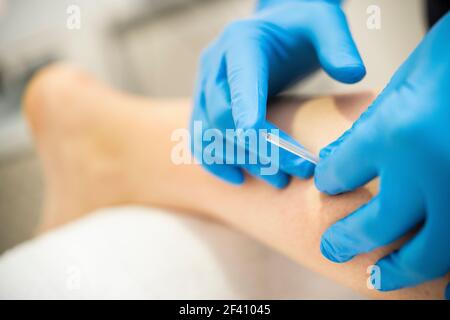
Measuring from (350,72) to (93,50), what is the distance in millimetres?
1452

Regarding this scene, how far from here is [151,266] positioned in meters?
0.64

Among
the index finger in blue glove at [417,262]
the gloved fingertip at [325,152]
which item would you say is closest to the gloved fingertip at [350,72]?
the gloved fingertip at [325,152]

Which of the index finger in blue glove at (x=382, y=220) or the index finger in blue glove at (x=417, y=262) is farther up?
the index finger in blue glove at (x=382, y=220)

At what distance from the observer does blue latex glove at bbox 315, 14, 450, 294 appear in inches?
13.9

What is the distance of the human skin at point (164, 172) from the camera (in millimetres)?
520

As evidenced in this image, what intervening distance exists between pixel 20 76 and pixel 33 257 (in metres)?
1.36

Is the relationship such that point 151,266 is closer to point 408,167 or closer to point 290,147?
point 290,147

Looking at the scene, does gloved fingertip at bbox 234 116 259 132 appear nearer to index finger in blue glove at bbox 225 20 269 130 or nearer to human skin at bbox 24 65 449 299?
index finger in blue glove at bbox 225 20 269 130

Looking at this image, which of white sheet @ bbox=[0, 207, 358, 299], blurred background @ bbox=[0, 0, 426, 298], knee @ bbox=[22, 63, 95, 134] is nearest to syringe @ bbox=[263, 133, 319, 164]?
white sheet @ bbox=[0, 207, 358, 299]

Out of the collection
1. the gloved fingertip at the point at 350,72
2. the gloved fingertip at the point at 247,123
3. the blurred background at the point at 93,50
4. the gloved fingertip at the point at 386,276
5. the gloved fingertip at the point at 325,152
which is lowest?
the gloved fingertip at the point at 386,276

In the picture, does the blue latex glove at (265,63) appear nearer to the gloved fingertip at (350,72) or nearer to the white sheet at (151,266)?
the gloved fingertip at (350,72)

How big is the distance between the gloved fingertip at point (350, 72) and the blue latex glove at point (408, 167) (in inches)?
3.8

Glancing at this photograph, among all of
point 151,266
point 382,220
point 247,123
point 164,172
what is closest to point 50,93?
point 164,172

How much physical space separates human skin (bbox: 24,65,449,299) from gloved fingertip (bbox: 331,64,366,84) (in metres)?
0.05
